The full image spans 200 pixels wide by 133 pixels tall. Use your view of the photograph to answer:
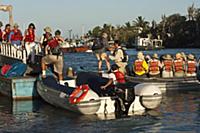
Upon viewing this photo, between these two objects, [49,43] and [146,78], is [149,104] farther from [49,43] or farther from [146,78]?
[146,78]

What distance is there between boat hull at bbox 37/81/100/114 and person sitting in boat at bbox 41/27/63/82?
712 mm

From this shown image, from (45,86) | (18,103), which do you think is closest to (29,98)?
(18,103)

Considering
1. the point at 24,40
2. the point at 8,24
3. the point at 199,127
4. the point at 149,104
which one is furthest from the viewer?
the point at 8,24

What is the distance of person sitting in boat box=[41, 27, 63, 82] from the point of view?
16.4 m

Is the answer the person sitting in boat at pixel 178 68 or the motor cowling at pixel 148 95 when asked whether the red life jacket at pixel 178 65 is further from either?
the motor cowling at pixel 148 95

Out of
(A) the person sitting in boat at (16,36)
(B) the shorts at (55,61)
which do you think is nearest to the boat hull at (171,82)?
(B) the shorts at (55,61)

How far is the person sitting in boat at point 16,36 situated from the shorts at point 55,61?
4.52m

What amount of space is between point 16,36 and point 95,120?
29.2 ft

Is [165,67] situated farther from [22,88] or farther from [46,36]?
[22,88]

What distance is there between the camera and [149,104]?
554 inches

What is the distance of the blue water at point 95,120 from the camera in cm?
1199

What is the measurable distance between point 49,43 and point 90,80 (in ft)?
7.58

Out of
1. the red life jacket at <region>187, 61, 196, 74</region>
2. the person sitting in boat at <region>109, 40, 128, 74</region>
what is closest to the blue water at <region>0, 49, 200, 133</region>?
the person sitting in boat at <region>109, 40, 128, 74</region>

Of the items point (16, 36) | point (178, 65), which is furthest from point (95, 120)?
point (16, 36)
